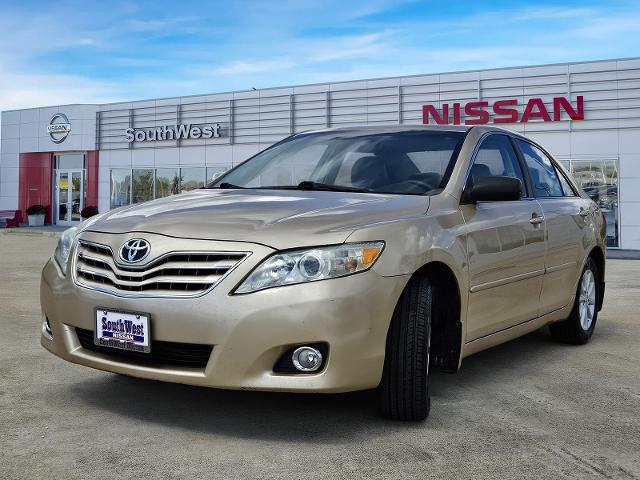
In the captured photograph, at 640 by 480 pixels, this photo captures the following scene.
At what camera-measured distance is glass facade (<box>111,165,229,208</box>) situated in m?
28.4

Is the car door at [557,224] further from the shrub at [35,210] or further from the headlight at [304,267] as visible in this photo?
the shrub at [35,210]

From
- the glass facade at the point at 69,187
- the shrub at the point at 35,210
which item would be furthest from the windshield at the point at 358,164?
the shrub at the point at 35,210

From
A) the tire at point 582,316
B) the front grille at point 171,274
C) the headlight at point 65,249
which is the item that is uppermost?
the headlight at point 65,249

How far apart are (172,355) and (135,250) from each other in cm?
49

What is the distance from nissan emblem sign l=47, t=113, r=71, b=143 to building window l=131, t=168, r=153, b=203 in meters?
4.37

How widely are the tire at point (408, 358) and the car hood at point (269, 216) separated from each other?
0.39m

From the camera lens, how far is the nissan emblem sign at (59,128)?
32219 mm

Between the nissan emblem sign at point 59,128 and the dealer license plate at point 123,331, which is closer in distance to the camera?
the dealer license plate at point 123,331

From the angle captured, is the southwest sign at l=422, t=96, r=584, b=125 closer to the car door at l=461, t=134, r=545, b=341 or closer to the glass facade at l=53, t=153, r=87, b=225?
the glass facade at l=53, t=153, r=87, b=225

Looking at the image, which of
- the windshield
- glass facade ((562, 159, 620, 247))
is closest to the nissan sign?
glass facade ((562, 159, 620, 247))

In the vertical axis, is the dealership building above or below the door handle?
above

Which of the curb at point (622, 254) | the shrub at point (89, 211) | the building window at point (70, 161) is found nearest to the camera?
the curb at point (622, 254)

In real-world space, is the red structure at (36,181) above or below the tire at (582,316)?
above

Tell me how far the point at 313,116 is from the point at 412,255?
22.8m
